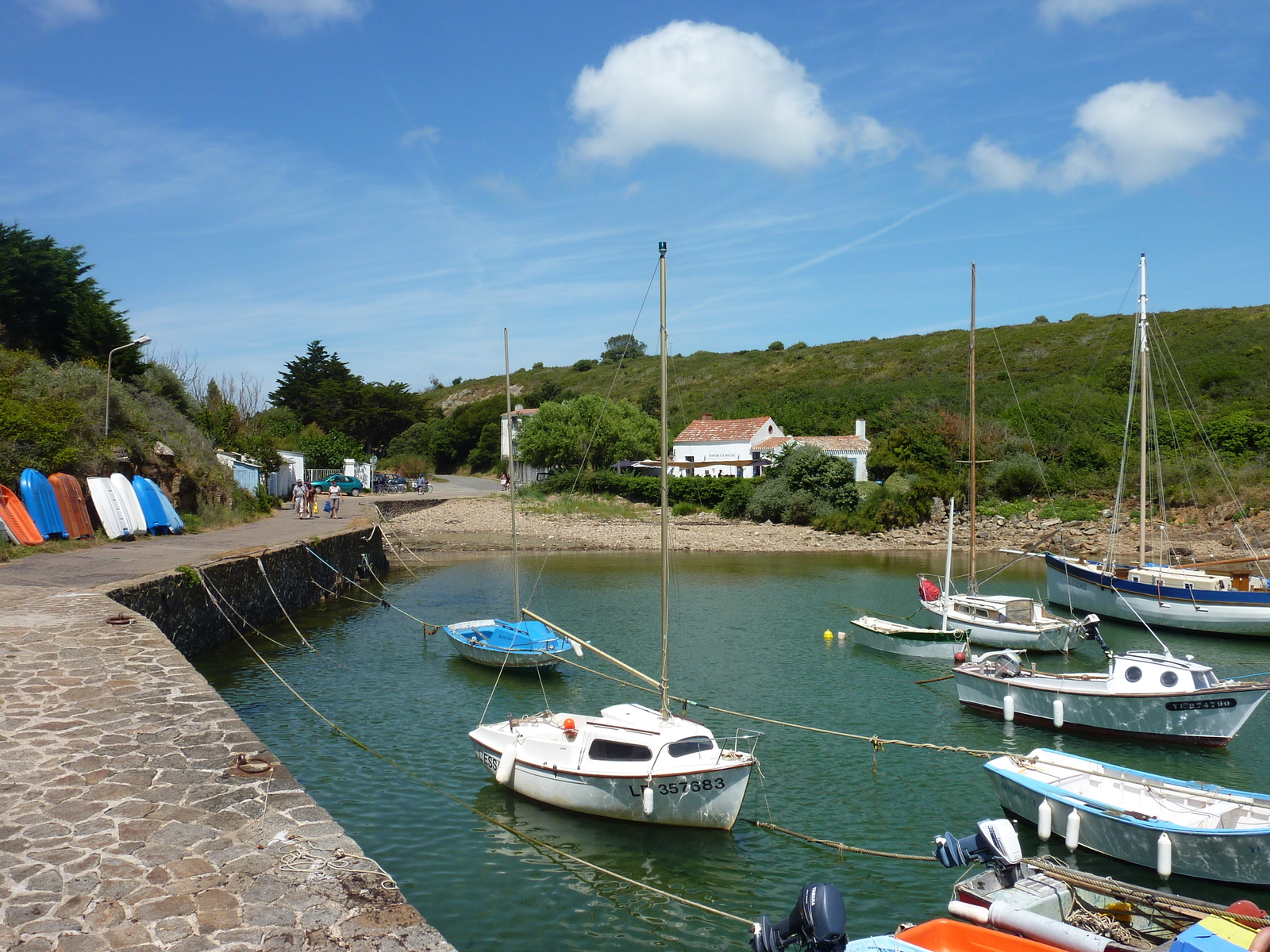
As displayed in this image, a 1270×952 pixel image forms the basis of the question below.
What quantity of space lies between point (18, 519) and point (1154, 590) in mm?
35699

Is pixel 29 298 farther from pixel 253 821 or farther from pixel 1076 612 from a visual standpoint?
pixel 1076 612

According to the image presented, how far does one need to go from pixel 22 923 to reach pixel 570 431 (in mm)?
60779

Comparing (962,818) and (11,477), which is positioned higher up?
(11,477)

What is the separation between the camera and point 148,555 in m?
25.4

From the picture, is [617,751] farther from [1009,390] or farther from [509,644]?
[1009,390]

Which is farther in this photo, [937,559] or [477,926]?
[937,559]

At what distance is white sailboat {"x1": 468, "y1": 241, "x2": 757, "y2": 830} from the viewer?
12.3 metres

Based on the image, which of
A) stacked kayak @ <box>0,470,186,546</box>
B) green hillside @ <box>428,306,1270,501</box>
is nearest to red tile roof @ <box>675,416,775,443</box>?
green hillside @ <box>428,306,1270,501</box>

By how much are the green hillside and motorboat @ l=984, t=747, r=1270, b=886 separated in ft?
54.9

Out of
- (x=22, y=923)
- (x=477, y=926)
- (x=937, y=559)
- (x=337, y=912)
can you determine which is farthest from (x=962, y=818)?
(x=937, y=559)

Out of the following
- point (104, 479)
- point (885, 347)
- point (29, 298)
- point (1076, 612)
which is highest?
point (885, 347)

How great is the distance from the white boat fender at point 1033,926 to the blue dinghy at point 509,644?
44.5ft

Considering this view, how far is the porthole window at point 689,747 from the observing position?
12469 millimetres

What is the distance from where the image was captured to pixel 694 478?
63531mm
